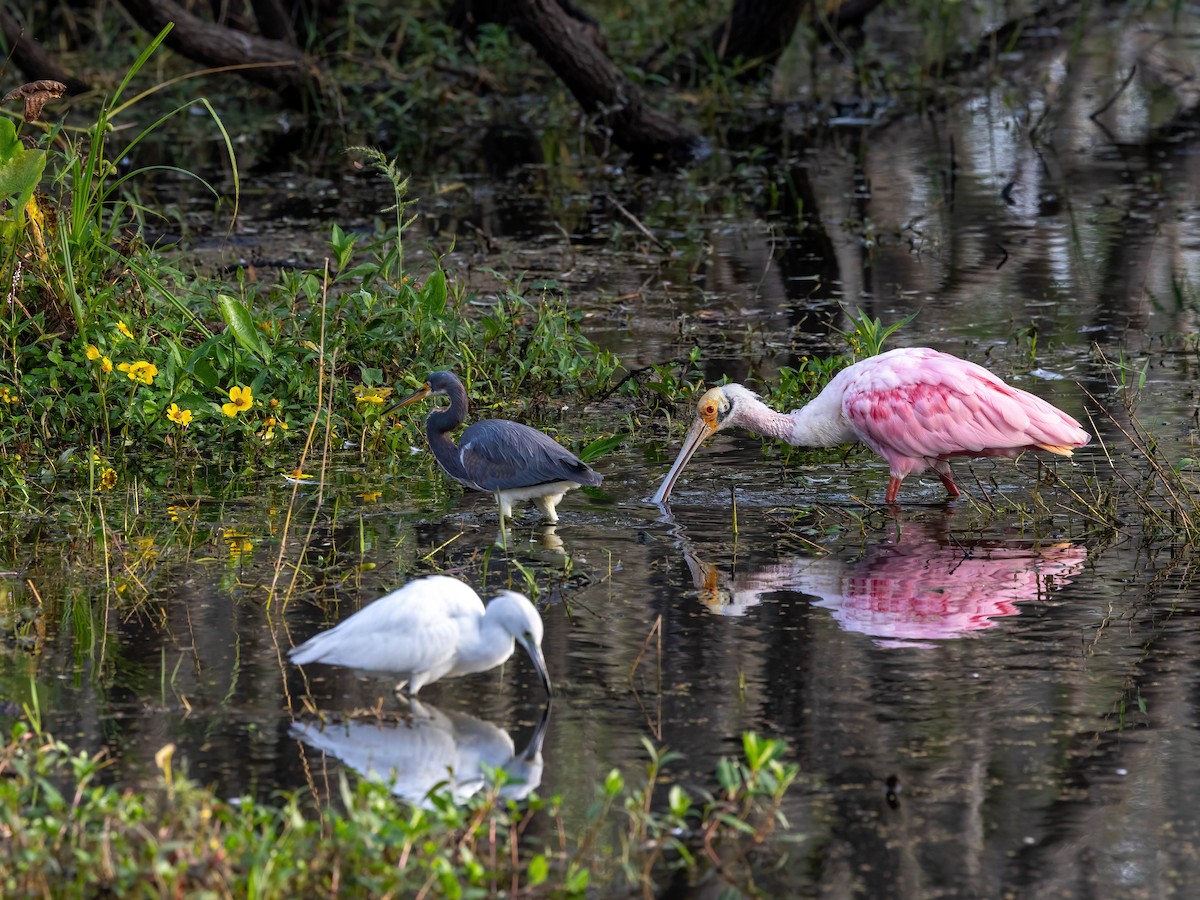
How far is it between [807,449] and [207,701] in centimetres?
335

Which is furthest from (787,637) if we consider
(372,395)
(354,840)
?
(372,395)

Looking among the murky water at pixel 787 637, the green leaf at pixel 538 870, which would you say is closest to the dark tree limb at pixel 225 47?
the murky water at pixel 787 637

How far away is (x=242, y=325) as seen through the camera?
7398mm

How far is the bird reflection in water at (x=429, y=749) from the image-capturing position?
4.34m

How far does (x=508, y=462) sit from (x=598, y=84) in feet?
25.9

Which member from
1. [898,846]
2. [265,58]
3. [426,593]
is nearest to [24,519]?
[426,593]

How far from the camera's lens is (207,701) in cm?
483

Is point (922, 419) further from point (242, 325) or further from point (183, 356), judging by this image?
point (183, 356)

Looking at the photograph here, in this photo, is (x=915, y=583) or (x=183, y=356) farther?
(x=183, y=356)

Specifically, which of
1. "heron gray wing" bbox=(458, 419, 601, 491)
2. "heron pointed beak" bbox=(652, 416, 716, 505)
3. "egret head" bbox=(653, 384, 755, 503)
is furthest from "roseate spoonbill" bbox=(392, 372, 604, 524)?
"egret head" bbox=(653, 384, 755, 503)

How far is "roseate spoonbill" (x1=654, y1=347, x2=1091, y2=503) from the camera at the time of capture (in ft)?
21.6

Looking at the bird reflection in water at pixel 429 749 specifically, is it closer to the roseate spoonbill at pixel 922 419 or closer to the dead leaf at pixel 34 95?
the roseate spoonbill at pixel 922 419

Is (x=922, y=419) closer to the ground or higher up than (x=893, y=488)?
higher up

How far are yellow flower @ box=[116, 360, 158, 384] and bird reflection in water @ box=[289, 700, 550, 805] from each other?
2666mm
